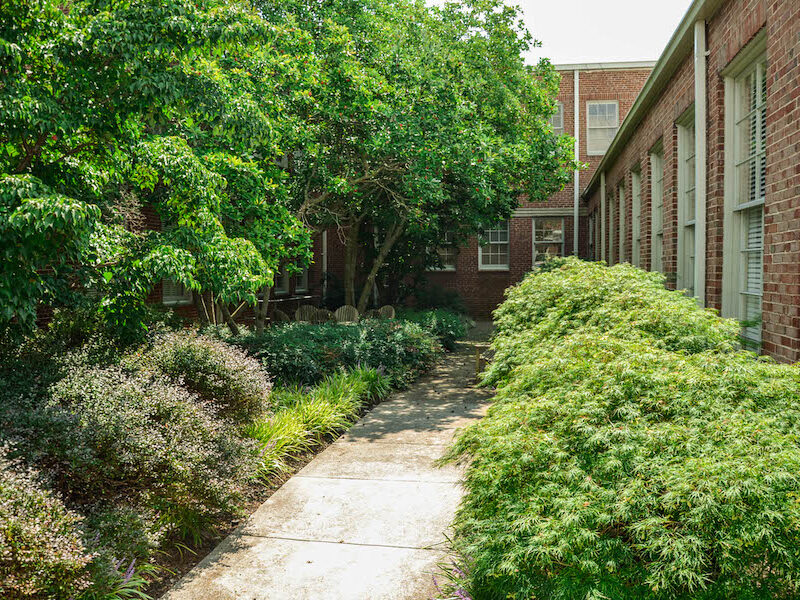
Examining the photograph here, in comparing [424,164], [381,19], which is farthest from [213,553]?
[381,19]

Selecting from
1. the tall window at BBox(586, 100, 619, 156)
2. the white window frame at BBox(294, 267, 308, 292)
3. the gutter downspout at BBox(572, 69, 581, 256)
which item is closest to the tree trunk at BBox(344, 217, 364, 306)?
the white window frame at BBox(294, 267, 308, 292)

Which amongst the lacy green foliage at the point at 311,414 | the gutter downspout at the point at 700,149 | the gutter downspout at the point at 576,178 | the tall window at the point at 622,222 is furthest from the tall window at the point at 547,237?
the gutter downspout at the point at 700,149

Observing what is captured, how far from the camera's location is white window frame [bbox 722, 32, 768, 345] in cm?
605

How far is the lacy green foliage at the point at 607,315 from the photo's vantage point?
4.68 metres

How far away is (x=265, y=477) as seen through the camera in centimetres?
564

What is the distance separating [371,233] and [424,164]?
26.7 feet

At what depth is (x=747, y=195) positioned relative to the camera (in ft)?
21.2

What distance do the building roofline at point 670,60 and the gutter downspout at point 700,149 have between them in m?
0.22

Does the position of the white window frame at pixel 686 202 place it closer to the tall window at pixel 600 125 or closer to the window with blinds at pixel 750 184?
the window with blinds at pixel 750 184

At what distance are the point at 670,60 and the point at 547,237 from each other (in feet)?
50.6

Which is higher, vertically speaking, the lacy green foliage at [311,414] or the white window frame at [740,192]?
the white window frame at [740,192]

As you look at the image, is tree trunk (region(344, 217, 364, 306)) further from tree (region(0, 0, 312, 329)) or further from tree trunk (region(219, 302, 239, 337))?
tree (region(0, 0, 312, 329))

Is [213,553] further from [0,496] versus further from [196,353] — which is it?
[196,353]

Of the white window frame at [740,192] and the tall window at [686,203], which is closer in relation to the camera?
the white window frame at [740,192]
